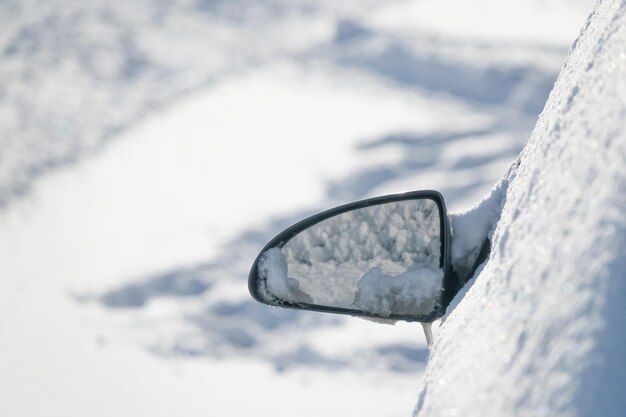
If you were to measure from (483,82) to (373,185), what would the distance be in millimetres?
11536

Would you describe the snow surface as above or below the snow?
below

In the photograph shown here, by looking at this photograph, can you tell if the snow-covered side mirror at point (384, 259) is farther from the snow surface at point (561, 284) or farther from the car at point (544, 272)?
the snow surface at point (561, 284)

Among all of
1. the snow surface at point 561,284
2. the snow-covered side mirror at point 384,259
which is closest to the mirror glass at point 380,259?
the snow-covered side mirror at point 384,259

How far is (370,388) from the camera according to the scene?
23.2 meters

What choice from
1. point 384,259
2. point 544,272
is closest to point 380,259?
point 384,259

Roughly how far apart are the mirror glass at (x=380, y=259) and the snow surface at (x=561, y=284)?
1.05 ft

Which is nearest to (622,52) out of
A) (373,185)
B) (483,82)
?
(373,185)

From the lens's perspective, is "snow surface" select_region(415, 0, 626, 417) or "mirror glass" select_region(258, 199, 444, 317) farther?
"mirror glass" select_region(258, 199, 444, 317)

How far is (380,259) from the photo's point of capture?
5.48 ft

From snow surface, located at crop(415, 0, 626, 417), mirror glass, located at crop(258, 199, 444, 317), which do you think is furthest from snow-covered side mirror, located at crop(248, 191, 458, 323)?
snow surface, located at crop(415, 0, 626, 417)

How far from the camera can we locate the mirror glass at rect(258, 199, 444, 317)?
1.67m

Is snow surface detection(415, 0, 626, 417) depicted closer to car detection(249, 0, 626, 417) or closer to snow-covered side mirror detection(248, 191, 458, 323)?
car detection(249, 0, 626, 417)

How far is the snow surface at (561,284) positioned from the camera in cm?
89

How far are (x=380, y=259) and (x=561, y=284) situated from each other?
0.72 metres
